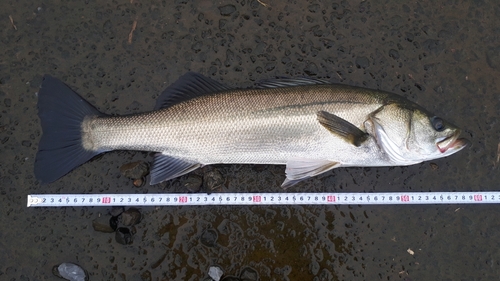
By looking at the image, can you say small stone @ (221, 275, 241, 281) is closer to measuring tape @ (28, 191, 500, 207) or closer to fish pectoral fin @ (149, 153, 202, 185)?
measuring tape @ (28, 191, 500, 207)

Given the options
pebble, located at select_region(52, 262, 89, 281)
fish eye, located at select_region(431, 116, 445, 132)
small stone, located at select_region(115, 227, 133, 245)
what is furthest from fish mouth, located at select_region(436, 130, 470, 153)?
pebble, located at select_region(52, 262, 89, 281)

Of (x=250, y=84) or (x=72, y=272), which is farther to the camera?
(x=250, y=84)

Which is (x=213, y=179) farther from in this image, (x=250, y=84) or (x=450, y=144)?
(x=450, y=144)

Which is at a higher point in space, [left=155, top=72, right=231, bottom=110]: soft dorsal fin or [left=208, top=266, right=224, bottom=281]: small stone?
[left=155, top=72, right=231, bottom=110]: soft dorsal fin

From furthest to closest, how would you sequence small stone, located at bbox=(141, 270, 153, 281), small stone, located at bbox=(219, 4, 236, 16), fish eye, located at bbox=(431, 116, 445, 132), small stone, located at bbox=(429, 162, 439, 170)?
small stone, located at bbox=(219, 4, 236, 16)
small stone, located at bbox=(429, 162, 439, 170)
small stone, located at bbox=(141, 270, 153, 281)
fish eye, located at bbox=(431, 116, 445, 132)

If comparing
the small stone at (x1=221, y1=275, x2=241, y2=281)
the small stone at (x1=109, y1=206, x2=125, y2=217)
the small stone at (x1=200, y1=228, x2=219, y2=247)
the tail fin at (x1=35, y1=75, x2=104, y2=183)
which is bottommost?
the small stone at (x1=221, y1=275, x2=241, y2=281)

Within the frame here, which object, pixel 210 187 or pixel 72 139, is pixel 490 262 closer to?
pixel 210 187

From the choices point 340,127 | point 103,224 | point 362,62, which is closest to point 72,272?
point 103,224
